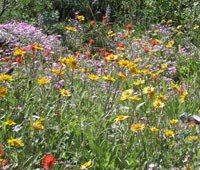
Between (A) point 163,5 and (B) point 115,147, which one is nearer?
(B) point 115,147

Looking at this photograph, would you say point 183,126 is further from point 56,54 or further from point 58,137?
point 56,54

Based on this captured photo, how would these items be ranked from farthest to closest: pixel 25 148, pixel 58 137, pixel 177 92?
1. pixel 177 92
2. pixel 58 137
3. pixel 25 148

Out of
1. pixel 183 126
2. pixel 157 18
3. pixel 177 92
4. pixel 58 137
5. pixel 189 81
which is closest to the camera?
pixel 58 137

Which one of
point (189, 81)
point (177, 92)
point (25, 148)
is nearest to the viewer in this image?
point (25, 148)

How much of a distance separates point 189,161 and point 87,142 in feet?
2.12

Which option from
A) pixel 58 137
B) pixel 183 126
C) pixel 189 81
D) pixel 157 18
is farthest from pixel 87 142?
pixel 157 18

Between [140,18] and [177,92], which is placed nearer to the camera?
[177,92]

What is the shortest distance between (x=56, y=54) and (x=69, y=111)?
249cm

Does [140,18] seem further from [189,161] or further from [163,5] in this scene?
[189,161]

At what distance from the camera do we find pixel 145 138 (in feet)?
11.3

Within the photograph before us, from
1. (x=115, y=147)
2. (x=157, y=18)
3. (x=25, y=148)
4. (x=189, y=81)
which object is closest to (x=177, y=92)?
(x=189, y=81)

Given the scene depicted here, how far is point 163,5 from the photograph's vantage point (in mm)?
8141

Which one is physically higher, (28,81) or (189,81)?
(28,81)

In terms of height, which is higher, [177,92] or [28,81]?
[28,81]
